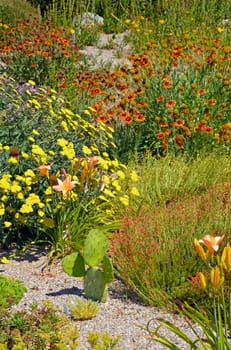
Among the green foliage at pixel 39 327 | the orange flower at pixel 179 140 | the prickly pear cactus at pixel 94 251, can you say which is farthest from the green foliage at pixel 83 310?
the orange flower at pixel 179 140

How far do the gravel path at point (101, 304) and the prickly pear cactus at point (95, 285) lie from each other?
7 centimetres

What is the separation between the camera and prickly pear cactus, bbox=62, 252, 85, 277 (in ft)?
14.6

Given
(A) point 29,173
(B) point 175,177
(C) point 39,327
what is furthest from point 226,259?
(B) point 175,177

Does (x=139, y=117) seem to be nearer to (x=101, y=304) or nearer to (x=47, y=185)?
(x=47, y=185)

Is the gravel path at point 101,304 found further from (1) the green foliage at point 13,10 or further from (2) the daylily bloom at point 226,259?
(1) the green foliage at point 13,10

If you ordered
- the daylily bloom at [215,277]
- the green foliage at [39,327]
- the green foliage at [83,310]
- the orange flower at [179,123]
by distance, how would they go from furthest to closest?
the orange flower at [179,123], the green foliage at [83,310], the green foliage at [39,327], the daylily bloom at [215,277]

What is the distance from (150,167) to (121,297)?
6.23ft

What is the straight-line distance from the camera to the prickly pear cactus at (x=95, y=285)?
14.4ft

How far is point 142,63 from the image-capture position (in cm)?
704

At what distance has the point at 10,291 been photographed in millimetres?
4387

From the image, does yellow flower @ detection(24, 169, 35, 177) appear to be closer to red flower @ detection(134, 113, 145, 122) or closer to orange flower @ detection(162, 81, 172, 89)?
red flower @ detection(134, 113, 145, 122)

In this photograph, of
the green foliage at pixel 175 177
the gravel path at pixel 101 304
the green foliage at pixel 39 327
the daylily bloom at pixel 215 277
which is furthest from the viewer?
the green foliage at pixel 175 177

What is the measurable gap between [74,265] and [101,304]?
29 centimetres

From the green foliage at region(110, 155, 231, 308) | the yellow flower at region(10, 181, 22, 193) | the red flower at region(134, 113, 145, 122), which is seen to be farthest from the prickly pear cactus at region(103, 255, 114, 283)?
the red flower at region(134, 113, 145, 122)
